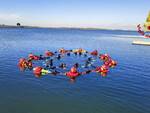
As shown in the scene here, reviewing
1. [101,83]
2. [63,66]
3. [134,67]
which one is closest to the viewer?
[101,83]

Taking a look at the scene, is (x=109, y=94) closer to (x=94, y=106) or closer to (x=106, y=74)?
(x=94, y=106)

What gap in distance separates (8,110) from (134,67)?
81.7ft

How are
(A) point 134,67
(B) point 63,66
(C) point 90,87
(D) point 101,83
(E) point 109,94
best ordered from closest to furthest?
(E) point 109,94, (C) point 90,87, (D) point 101,83, (B) point 63,66, (A) point 134,67

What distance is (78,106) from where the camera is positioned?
19.8 m

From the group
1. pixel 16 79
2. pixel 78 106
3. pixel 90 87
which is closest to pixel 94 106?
pixel 78 106

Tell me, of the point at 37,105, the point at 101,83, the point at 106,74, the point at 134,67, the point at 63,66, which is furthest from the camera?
the point at 134,67

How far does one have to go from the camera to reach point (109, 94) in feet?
76.3

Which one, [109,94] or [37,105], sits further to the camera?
[109,94]

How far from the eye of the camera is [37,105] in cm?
1961

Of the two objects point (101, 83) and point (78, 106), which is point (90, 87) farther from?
point (78, 106)

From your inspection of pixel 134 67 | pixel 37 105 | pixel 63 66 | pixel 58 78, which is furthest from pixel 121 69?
pixel 37 105

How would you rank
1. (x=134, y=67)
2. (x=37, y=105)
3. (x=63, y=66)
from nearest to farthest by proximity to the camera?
(x=37, y=105) < (x=63, y=66) < (x=134, y=67)

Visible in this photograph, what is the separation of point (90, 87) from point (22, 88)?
22.6ft

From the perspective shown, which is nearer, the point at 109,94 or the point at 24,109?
the point at 24,109
